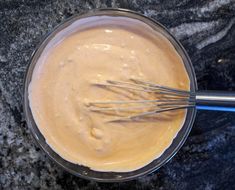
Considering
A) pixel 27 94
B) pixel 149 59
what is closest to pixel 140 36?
pixel 149 59

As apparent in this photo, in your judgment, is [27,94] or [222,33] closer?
[27,94]

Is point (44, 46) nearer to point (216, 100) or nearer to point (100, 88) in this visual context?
point (100, 88)

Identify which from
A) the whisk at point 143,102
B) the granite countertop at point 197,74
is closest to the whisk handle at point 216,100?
the whisk at point 143,102

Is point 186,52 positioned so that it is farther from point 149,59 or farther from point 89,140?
point 89,140

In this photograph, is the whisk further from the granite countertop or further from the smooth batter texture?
the granite countertop

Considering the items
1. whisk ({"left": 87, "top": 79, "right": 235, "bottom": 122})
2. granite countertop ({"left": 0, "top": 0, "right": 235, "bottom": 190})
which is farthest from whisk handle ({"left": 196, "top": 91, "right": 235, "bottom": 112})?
granite countertop ({"left": 0, "top": 0, "right": 235, "bottom": 190})

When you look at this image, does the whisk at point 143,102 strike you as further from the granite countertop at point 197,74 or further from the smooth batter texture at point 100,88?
the granite countertop at point 197,74

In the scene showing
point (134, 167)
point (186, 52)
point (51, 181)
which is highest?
point (186, 52)
